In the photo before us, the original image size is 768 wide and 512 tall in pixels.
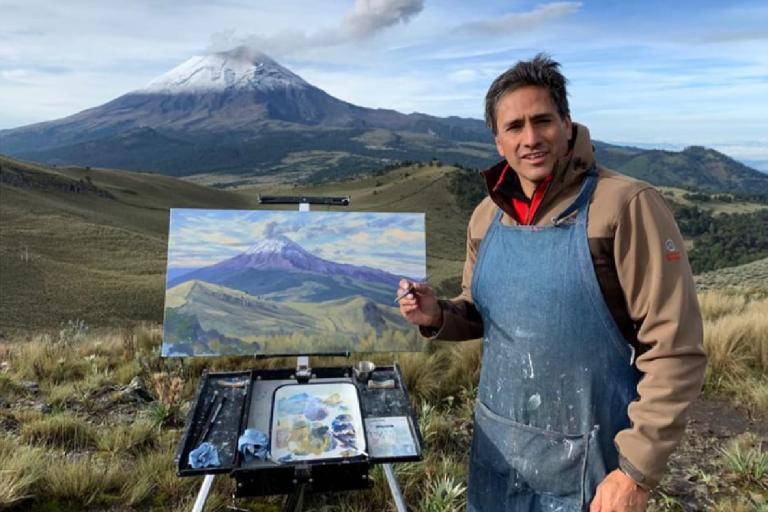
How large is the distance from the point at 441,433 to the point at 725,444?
6.96ft

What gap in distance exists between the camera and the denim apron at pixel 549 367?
205cm

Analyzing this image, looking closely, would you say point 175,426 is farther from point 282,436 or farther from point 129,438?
point 282,436

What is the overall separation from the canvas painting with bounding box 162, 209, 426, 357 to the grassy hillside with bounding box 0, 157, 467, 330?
25.3 ft

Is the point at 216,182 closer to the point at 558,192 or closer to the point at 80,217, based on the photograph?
the point at 80,217

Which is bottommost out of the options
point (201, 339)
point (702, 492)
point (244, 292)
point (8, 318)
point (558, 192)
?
point (8, 318)

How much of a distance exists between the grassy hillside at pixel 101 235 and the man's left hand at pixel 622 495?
32.9 ft

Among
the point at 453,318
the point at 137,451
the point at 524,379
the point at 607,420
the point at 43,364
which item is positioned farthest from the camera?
the point at 43,364

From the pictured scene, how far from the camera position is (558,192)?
83.4 inches

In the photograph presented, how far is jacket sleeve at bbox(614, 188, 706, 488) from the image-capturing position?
6.00 feet

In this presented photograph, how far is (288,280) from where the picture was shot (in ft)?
13.2

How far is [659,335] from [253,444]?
1677mm

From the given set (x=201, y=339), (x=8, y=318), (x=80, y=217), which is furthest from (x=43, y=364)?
(x=80, y=217)

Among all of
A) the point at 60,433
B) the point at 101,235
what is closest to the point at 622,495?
the point at 60,433

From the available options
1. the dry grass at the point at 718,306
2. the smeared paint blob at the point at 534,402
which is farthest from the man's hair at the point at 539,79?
the dry grass at the point at 718,306
